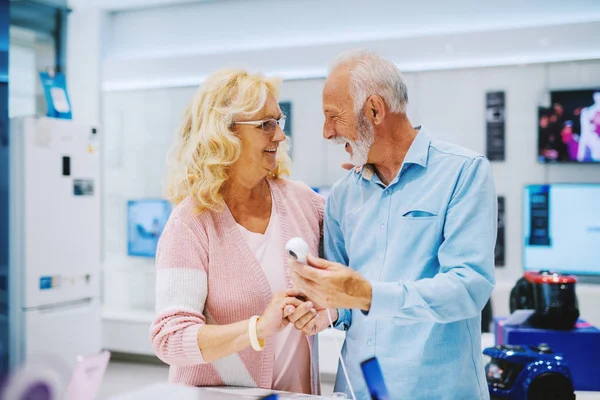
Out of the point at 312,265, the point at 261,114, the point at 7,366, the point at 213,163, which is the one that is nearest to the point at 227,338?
the point at 312,265

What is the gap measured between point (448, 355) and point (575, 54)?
3887 millimetres

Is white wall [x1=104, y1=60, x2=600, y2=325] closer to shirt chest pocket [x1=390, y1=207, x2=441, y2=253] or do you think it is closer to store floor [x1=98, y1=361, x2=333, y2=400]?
store floor [x1=98, y1=361, x2=333, y2=400]

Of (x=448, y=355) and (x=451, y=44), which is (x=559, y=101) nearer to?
(x=451, y=44)

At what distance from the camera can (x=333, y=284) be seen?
1.27 m

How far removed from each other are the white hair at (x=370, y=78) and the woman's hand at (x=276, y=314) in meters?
0.54

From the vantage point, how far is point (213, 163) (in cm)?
161

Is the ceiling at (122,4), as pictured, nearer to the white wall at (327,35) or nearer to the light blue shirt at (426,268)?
the white wall at (327,35)

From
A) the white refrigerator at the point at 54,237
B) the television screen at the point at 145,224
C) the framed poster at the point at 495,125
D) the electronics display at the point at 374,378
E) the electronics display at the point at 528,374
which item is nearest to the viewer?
the electronics display at the point at 374,378

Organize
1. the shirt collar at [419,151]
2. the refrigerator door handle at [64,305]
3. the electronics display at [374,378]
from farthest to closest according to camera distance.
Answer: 1. the refrigerator door handle at [64,305]
2. the shirt collar at [419,151]
3. the electronics display at [374,378]

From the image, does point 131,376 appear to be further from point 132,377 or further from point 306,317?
point 306,317

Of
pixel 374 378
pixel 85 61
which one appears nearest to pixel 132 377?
pixel 85 61

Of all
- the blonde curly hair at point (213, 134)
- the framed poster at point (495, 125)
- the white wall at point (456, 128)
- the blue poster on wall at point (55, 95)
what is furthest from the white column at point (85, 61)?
the blonde curly hair at point (213, 134)

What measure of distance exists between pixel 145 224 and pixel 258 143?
4.04 meters

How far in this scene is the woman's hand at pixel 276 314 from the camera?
1.40 m
